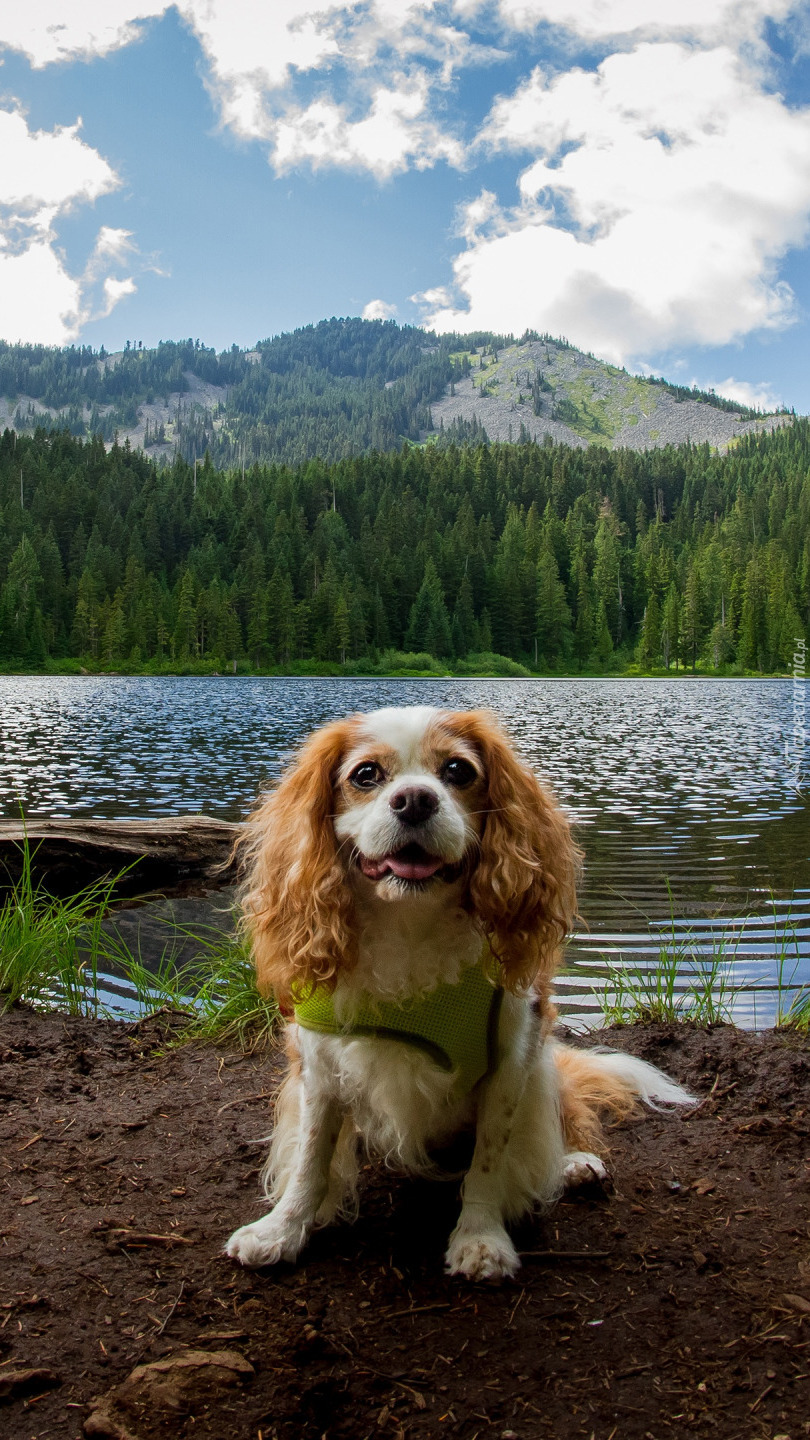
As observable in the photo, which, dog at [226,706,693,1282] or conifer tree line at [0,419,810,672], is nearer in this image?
dog at [226,706,693,1282]

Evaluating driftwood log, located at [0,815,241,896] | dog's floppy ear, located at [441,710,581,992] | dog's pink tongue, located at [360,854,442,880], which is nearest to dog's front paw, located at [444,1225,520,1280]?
dog's floppy ear, located at [441,710,581,992]

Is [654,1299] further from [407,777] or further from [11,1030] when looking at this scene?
[11,1030]

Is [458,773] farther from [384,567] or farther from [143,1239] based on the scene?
[384,567]

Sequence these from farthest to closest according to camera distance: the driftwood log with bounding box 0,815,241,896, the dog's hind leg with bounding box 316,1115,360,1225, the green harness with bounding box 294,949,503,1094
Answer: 1. the driftwood log with bounding box 0,815,241,896
2. the dog's hind leg with bounding box 316,1115,360,1225
3. the green harness with bounding box 294,949,503,1094

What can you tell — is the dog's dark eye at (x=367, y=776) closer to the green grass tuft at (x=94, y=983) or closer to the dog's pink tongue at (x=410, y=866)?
the dog's pink tongue at (x=410, y=866)

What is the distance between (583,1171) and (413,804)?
1.60 meters

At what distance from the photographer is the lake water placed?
7.89 m

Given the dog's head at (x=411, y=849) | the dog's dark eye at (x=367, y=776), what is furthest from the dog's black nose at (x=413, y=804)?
the dog's dark eye at (x=367, y=776)

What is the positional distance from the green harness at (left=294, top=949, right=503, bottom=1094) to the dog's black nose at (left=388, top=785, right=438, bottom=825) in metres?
0.61

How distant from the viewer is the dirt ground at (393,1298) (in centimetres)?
205

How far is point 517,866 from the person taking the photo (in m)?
2.72

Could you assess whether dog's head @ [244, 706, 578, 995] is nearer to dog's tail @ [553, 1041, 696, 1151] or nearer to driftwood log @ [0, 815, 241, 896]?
dog's tail @ [553, 1041, 696, 1151]

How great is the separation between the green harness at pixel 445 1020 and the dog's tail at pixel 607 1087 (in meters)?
0.80

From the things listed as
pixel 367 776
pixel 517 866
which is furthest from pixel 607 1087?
pixel 367 776
